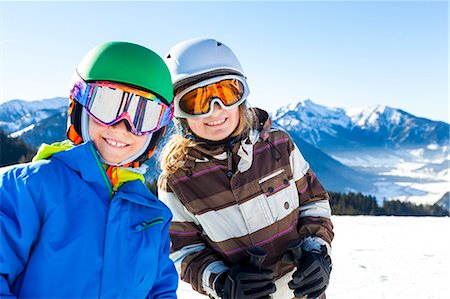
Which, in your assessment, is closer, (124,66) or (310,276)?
(124,66)

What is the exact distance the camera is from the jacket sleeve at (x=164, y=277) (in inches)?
77.1

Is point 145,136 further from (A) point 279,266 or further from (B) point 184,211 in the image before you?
(A) point 279,266

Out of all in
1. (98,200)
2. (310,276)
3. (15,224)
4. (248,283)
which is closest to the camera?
(15,224)

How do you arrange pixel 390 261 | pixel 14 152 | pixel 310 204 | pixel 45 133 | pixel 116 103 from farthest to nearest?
pixel 45 133, pixel 14 152, pixel 390 261, pixel 310 204, pixel 116 103

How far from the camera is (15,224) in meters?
1.50

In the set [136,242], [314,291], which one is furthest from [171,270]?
[314,291]

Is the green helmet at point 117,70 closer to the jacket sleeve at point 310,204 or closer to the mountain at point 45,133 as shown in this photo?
the jacket sleeve at point 310,204

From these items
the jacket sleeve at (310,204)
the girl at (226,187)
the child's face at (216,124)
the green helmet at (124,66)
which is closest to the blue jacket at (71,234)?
the green helmet at (124,66)

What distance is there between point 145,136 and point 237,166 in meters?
0.71

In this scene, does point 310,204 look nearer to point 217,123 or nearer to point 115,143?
point 217,123

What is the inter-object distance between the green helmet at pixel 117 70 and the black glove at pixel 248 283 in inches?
32.3

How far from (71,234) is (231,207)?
107cm

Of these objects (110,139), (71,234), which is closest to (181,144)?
(110,139)

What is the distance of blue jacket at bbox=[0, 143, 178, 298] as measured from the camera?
150cm
